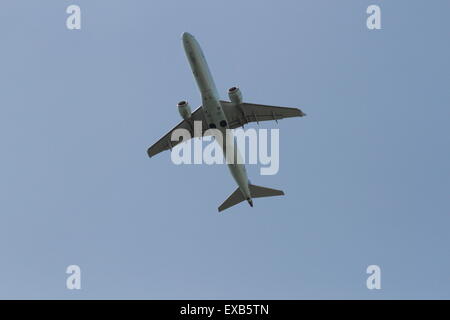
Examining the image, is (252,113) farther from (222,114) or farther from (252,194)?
(252,194)

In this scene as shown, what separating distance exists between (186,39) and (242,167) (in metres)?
12.5

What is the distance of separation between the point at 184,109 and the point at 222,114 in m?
3.96

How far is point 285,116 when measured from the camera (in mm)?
51500

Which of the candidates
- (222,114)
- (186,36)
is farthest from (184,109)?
(186,36)

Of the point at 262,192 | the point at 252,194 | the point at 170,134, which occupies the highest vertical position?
the point at 170,134

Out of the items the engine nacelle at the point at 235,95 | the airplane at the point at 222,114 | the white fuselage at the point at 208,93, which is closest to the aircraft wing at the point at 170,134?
the airplane at the point at 222,114

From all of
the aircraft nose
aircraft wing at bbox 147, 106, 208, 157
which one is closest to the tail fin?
aircraft wing at bbox 147, 106, 208, 157

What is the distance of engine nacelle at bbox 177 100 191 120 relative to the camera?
166ft

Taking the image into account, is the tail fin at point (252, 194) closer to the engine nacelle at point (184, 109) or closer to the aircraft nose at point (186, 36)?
the engine nacelle at point (184, 109)

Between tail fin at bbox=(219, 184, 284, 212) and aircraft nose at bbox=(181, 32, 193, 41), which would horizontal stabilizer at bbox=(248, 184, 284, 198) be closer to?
tail fin at bbox=(219, 184, 284, 212)

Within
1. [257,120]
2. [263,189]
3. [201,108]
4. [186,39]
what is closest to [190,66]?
[186,39]

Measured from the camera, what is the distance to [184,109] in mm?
50594
